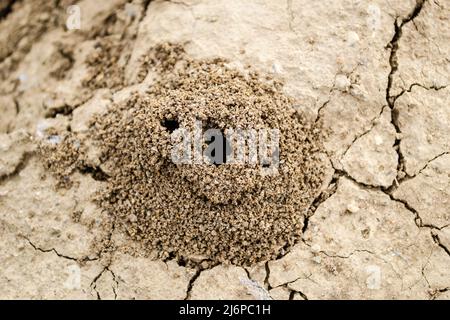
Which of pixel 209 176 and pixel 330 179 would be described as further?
pixel 330 179

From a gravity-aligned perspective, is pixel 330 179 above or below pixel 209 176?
below

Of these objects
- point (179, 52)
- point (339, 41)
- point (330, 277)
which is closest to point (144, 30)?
point (179, 52)

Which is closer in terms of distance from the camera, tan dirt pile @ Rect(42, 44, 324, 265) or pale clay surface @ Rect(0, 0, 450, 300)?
tan dirt pile @ Rect(42, 44, 324, 265)

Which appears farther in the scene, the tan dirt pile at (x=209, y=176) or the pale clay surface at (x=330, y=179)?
the pale clay surface at (x=330, y=179)

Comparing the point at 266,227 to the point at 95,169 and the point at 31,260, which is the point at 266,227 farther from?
the point at 31,260
